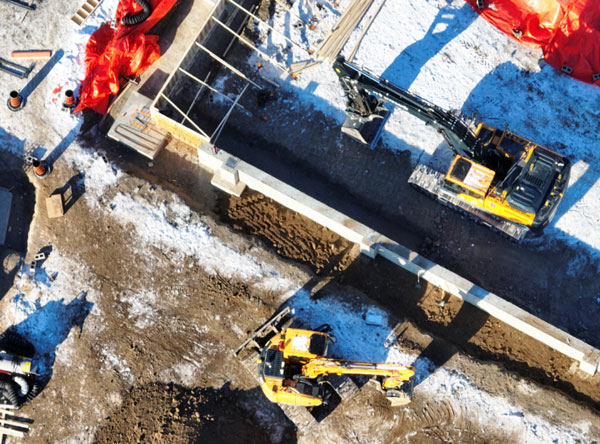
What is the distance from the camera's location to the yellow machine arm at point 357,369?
19094 mm

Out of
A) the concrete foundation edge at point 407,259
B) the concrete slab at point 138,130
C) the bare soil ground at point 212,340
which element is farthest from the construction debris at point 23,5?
the concrete foundation edge at point 407,259

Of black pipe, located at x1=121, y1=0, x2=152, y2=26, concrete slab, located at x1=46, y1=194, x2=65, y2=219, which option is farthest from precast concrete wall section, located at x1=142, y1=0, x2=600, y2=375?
concrete slab, located at x1=46, y1=194, x2=65, y2=219

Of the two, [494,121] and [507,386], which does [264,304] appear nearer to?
[507,386]

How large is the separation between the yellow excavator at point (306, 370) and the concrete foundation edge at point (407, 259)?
10.9 feet

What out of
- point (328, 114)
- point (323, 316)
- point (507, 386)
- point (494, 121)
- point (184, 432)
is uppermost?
point (494, 121)

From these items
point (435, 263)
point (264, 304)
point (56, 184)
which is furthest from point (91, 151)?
point (435, 263)

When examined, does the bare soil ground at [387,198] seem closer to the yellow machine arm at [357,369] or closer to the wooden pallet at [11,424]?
the yellow machine arm at [357,369]

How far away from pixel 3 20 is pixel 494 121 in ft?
56.3

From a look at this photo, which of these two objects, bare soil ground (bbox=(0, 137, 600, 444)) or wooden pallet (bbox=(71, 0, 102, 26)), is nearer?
bare soil ground (bbox=(0, 137, 600, 444))

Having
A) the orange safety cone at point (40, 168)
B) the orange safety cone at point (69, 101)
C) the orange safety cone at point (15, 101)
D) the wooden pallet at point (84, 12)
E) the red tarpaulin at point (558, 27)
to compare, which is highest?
the red tarpaulin at point (558, 27)

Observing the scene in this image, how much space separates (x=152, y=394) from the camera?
2045 centimetres

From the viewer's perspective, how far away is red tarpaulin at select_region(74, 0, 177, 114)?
22.1 m

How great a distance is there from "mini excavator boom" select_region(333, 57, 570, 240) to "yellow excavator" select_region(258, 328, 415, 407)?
5.78m

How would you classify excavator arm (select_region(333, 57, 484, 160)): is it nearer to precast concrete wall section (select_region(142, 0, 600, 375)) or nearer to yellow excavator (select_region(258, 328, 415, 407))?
precast concrete wall section (select_region(142, 0, 600, 375))
